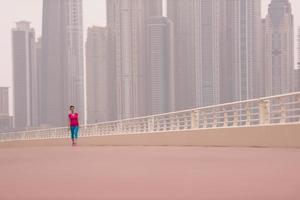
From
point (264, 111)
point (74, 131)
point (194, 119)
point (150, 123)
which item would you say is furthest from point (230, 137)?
point (150, 123)

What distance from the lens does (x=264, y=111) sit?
18953 millimetres

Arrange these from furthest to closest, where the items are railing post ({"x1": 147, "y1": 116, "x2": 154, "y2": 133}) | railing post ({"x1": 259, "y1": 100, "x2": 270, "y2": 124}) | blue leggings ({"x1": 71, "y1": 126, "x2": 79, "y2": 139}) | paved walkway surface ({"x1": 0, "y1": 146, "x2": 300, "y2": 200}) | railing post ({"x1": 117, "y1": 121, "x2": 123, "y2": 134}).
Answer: railing post ({"x1": 117, "y1": 121, "x2": 123, "y2": 134}) → railing post ({"x1": 147, "y1": 116, "x2": 154, "y2": 133}) → blue leggings ({"x1": 71, "y1": 126, "x2": 79, "y2": 139}) → railing post ({"x1": 259, "y1": 100, "x2": 270, "y2": 124}) → paved walkway surface ({"x1": 0, "y1": 146, "x2": 300, "y2": 200})

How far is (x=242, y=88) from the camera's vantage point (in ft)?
522

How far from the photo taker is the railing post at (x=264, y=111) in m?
18.9

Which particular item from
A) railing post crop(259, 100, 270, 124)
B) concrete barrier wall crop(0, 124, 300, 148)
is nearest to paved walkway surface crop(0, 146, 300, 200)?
concrete barrier wall crop(0, 124, 300, 148)

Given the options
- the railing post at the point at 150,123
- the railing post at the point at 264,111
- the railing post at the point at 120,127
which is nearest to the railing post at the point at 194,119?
the railing post at the point at 264,111

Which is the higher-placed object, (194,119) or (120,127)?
(194,119)

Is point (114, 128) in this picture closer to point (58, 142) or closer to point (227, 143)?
point (58, 142)

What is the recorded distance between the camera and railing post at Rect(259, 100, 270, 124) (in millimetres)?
18886

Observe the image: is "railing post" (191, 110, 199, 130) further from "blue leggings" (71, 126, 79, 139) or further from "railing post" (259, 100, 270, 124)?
"blue leggings" (71, 126, 79, 139)

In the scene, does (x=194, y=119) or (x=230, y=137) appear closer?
(x=230, y=137)

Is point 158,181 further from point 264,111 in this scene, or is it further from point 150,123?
point 150,123

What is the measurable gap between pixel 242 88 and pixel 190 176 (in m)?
151

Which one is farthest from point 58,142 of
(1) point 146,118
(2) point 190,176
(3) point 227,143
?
(2) point 190,176
